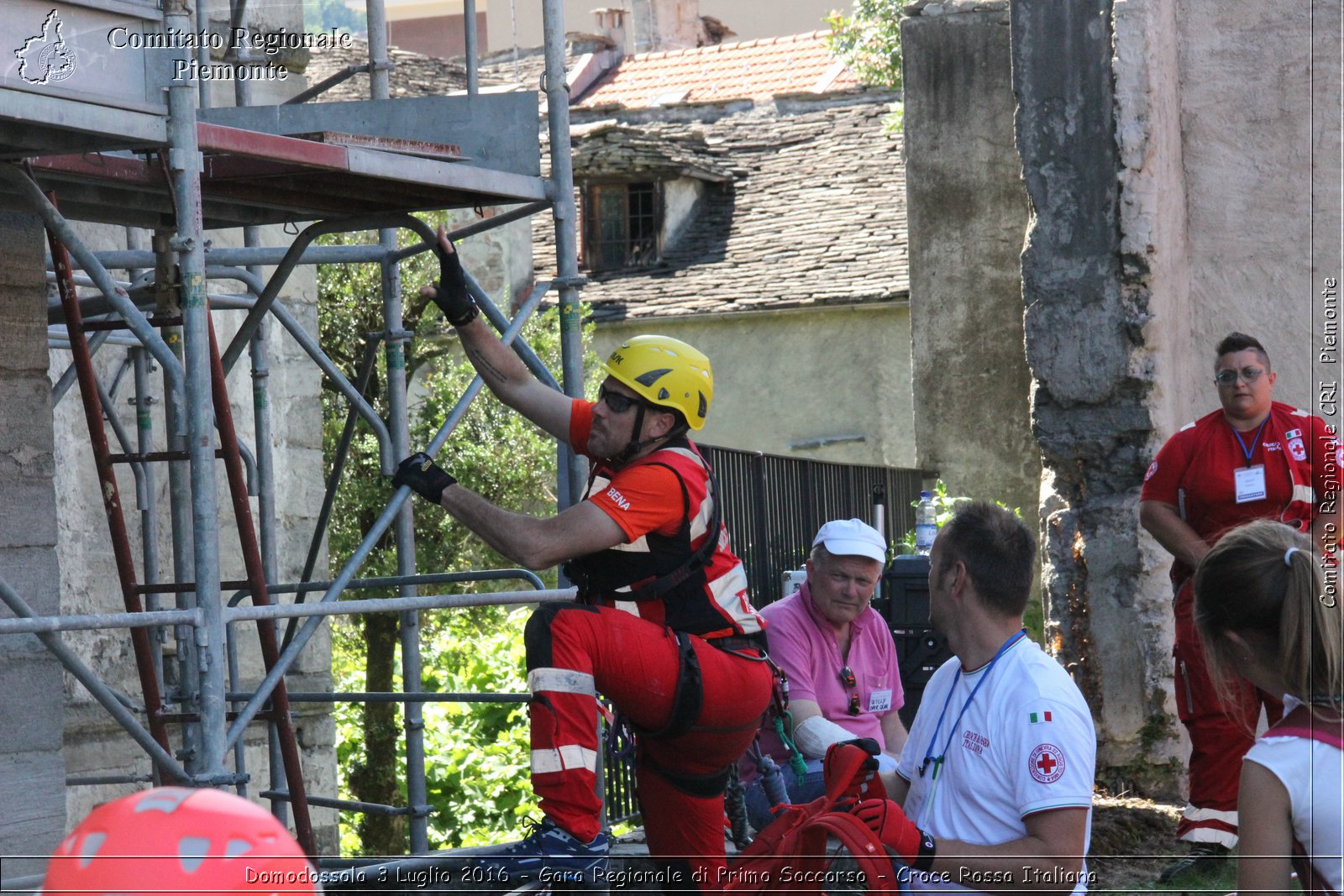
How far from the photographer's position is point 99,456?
5.11 m

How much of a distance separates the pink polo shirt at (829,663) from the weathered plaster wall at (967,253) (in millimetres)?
10191

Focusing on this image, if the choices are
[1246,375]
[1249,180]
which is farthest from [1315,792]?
[1249,180]

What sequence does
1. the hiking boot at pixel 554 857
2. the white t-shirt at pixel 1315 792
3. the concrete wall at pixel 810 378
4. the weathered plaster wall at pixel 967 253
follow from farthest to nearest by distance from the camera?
the concrete wall at pixel 810 378 < the weathered plaster wall at pixel 967 253 < the hiking boot at pixel 554 857 < the white t-shirt at pixel 1315 792

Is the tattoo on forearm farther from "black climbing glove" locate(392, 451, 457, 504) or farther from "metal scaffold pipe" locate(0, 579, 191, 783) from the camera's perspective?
"metal scaffold pipe" locate(0, 579, 191, 783)

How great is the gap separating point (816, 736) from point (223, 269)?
2.90m

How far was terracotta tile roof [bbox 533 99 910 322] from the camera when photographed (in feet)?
64.1

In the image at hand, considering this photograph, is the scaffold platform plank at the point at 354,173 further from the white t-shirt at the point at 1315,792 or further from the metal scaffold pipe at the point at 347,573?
the white t-shirt at the point at 1315,792

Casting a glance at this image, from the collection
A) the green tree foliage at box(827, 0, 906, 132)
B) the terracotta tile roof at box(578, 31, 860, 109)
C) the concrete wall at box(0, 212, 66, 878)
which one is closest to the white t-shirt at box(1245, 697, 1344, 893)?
the concrete wall at box(0, 212, 66, 878)

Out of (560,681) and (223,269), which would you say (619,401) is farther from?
(223,269)

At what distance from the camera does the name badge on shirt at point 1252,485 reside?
617 centimetres

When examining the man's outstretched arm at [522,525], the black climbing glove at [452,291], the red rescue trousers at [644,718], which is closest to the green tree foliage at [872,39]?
the black climbing glove at [452,291]

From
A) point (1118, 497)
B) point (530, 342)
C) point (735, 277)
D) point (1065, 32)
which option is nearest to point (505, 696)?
point (1118, 497)

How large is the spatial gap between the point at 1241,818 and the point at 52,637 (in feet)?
9.59

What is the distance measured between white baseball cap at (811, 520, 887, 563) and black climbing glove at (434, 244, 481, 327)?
1566 millimetres
